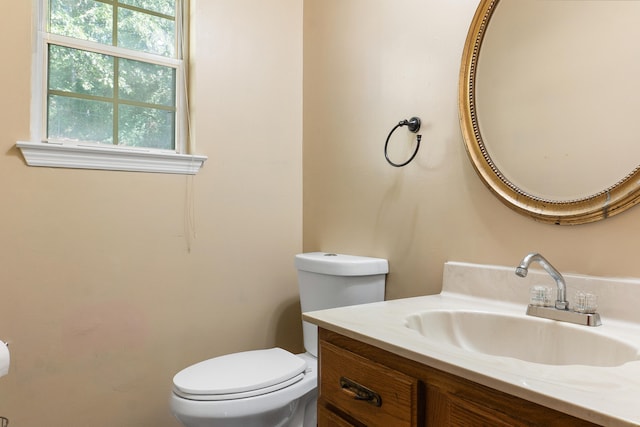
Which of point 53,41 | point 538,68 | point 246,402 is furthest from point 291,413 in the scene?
point 53,41

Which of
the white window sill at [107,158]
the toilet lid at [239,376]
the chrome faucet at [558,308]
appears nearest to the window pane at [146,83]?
the white window sill at [107,158]

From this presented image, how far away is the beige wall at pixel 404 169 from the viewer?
111 centimetres

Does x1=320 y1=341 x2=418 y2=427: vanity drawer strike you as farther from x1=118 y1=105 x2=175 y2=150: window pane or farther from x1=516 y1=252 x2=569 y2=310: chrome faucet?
x1=118 y1=105 x2=175 y2=150: window pane

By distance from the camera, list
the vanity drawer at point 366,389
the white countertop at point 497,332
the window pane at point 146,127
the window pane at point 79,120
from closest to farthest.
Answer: the white countertop at point 497,332 < the vanity drawer at point 366,389 < the window pane at point 79,120 < the window pane at point 146,127

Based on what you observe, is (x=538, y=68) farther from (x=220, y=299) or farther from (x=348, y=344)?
(x=220, y=299)

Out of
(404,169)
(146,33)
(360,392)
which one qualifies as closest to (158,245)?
(146,33)

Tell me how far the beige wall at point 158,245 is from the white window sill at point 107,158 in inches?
1.4

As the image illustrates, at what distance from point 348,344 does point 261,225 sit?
1.14 m

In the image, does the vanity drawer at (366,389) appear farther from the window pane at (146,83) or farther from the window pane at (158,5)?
the window pane at (158,5)

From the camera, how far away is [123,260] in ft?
5.48

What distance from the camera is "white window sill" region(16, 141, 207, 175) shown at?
4.95 feet

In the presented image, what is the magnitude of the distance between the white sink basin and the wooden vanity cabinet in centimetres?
10

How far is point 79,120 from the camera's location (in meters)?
1.65

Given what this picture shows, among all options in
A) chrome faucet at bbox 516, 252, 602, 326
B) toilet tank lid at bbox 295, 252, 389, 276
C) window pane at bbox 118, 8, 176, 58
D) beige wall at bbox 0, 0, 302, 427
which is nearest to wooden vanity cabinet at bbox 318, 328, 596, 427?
chrome faucet at bbox 516, 252, 602, 326
